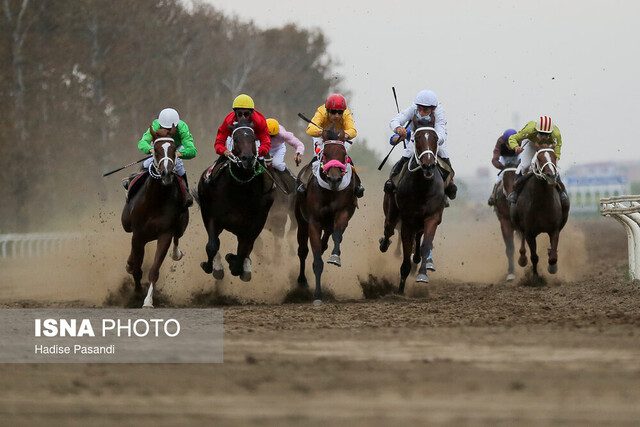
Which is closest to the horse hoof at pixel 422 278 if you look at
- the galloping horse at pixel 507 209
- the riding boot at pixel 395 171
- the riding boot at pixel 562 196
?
the riding boot at pixel 395 171

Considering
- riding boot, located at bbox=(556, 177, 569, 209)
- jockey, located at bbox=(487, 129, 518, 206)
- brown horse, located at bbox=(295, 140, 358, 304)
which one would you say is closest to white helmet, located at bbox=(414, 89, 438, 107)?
brown horse, located at bbox=(295, 140, 358, 304)

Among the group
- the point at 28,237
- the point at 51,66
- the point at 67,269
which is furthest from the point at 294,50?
the point at 67,269

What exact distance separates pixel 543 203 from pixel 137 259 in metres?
6.16

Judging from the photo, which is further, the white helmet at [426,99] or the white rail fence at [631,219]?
the white rail fence at [631,219]

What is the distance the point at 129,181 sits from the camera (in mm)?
17609

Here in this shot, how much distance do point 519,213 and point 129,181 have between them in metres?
6.07

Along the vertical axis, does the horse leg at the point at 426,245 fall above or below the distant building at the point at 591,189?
below

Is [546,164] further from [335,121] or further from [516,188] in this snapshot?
[335,121]

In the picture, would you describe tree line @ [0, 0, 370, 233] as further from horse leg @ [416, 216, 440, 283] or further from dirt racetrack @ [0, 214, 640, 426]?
dirt racetrack @ [0, 214, 640, 426]

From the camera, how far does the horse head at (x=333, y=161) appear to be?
16344mm

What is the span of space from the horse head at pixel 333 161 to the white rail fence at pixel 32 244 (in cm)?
1680

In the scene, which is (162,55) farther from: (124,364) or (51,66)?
(124,364)

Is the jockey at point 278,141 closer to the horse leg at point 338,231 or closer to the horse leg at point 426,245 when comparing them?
the horse leg at point 426,245

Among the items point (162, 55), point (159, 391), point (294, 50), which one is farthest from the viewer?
point (294, 50)
